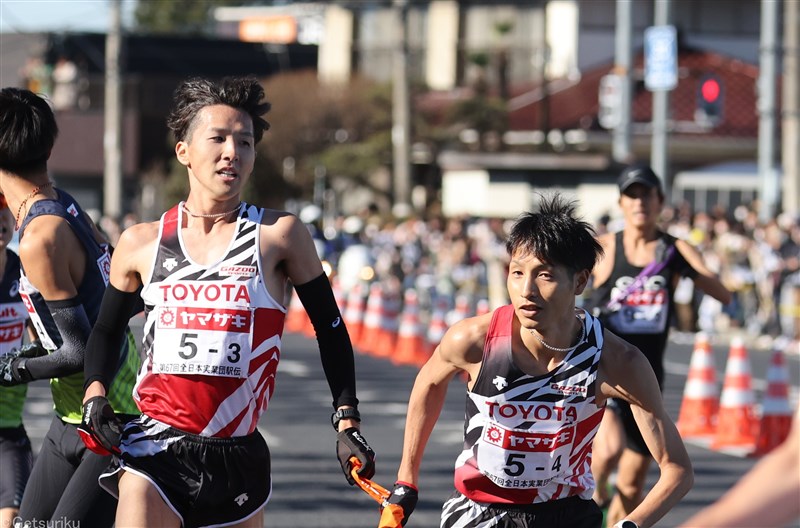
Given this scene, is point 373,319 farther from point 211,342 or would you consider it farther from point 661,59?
point 211,342

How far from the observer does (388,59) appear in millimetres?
62906

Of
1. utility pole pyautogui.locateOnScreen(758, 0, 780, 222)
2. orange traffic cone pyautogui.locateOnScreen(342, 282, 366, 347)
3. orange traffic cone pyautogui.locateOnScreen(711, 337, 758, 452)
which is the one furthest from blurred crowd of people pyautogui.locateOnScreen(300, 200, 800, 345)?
orange traffic cone pyautogui.locateOnScreen(711, 337, 758, 452)

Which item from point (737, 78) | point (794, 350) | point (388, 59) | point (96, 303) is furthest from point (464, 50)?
point (96, 303)

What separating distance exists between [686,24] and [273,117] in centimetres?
1532

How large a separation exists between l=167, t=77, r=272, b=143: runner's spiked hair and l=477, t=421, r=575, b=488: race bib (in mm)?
1263

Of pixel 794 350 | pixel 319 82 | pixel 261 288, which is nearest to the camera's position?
pixel 261 288

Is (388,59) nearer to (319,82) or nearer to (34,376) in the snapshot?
(319,82)

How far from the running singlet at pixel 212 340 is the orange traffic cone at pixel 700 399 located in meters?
9.28

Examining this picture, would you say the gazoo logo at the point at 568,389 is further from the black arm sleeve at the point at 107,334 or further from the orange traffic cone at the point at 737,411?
the orange traffic cone at the point at 737,411

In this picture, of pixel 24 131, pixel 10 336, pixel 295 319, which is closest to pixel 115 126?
pixel 295 319

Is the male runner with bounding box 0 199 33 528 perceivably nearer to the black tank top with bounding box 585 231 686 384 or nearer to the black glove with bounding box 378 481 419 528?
the black glove with bounding box 378 481 419 528

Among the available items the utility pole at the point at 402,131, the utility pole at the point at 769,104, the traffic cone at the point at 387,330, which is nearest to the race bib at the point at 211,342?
the traffic cone at the point at 387,330

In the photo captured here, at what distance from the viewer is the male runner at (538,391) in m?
5.19

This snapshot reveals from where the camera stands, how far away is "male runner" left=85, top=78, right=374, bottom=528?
196 inches
